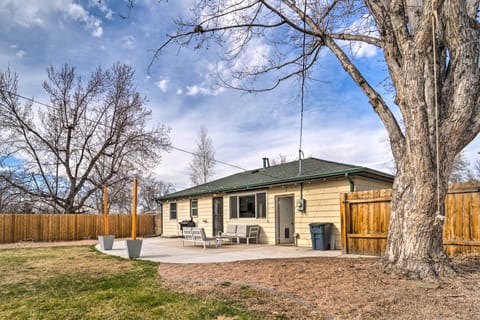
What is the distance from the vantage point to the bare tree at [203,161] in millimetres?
27547

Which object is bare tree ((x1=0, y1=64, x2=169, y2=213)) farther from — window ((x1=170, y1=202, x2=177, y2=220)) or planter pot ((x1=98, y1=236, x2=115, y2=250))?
planter pot ((x1=98, y1=236, x2=115, y2=250))

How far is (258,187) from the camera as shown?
1235 centimetres

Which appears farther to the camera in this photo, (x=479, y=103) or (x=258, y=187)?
(x=258, y=187)

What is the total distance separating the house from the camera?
987cm

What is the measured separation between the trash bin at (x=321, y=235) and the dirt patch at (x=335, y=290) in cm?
331

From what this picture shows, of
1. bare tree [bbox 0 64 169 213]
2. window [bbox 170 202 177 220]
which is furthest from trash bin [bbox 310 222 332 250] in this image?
bare tree [bbox 0 64 169 213]

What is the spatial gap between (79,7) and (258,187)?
894cm

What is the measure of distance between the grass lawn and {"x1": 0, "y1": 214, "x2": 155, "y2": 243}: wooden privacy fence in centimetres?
1070

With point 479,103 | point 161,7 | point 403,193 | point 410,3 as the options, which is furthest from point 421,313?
point 161,7

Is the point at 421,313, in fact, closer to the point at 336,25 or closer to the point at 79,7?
the point at 336,25

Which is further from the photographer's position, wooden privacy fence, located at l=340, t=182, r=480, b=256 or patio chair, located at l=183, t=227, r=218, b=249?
patio chair, located at l=183, t=227, r=218, b=249

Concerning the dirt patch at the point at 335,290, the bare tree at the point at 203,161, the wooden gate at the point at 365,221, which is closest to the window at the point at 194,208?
the wooden gate at the point at 365,221

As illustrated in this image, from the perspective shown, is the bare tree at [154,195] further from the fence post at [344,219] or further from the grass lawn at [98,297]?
the fence post at [344,219]

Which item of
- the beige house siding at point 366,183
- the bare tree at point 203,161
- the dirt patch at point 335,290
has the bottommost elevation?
the dirt patch at point 335,290
